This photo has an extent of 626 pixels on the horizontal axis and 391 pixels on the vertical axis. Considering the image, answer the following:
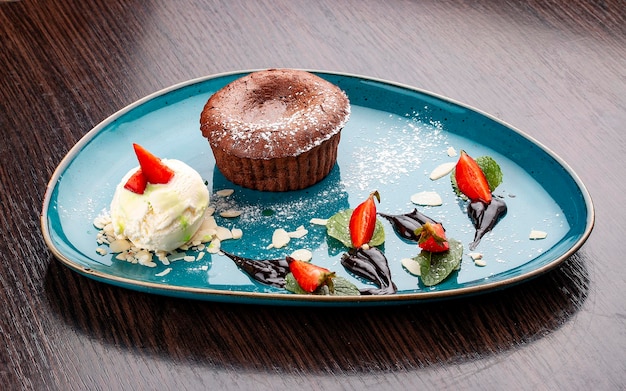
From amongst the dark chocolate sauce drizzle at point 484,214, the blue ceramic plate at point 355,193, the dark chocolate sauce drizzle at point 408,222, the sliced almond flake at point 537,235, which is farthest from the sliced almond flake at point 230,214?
the sliced almond flake at point 537,235

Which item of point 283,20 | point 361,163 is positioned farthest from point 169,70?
point 361,163

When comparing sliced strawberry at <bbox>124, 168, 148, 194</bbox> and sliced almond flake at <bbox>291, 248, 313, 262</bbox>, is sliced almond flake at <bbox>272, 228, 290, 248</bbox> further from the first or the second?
sliced strawberry at <bbox>124, 168, 148, 194</bbox>

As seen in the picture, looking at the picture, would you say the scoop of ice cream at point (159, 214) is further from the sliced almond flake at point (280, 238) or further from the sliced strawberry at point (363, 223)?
the sliced strawberry at point (363, 223)

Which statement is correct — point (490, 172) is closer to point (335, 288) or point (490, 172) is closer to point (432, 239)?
point (432, 239)

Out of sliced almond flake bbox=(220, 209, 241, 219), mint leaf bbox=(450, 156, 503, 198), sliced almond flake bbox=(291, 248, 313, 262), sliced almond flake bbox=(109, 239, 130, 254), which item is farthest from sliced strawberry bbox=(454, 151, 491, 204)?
sliced almond flake bbox=(109, 239, 130, 254)

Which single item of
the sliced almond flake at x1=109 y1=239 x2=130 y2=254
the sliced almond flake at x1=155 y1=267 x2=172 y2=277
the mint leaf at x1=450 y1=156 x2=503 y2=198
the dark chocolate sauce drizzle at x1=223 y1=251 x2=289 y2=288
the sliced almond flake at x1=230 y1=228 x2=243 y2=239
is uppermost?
the mint leaf at x1=450 y1=156 x2=503 y2=198

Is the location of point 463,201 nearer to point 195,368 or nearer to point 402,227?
point 402,227
